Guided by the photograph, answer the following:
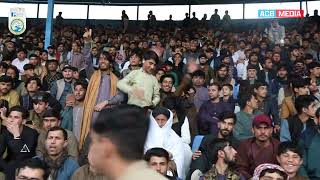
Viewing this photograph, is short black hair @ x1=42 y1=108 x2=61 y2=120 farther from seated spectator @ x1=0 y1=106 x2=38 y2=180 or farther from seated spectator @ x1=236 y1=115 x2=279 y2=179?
seated spectator @ x1=236 y1=115 x2=279 y2=179

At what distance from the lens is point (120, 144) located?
1.68 metres

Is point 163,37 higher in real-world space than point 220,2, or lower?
lower

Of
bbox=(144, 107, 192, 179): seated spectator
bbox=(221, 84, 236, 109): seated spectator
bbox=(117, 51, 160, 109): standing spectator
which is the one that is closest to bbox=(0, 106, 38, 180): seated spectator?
bbox=(117, 51, 160, 109): standing spectator

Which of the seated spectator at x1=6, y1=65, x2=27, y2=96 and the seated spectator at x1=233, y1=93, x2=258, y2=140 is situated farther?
the seated spectator at x1=6, y1=65, x2=27, y2=96

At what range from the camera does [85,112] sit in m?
5.98

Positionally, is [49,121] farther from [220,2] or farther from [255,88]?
[220,2]

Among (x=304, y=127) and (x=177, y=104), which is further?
(x=177, y=104)

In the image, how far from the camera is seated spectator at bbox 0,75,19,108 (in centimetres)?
652

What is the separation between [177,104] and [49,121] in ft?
5.24

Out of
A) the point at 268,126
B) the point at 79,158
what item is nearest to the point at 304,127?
the point at 268,126

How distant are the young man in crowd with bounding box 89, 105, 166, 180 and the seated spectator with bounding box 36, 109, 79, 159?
10.8 feet

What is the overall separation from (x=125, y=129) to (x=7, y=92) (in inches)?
206

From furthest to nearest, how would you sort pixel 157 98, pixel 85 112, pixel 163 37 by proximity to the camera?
pixel 163 37
pixel 85 112
pixel 157 98

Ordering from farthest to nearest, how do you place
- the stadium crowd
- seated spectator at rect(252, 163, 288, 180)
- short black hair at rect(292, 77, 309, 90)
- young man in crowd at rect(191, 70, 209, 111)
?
young man in crowd at rect(191, 70, 209, 111) < short black hair at rect(292, 77, 309, 90) < seated spectator at rect(252, 163, 288, 180) < the stadium crowd
